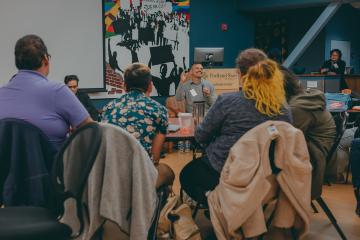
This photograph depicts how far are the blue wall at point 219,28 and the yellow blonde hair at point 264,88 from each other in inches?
215

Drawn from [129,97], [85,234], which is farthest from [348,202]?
[85,234]

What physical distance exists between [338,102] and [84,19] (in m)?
3.59

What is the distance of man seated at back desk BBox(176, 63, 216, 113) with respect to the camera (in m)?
6.20

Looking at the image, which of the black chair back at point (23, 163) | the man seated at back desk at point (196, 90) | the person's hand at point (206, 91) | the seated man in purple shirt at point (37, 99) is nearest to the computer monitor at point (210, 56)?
the man seated at back desk at point (196, 90)

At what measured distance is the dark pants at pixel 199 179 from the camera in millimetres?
2723

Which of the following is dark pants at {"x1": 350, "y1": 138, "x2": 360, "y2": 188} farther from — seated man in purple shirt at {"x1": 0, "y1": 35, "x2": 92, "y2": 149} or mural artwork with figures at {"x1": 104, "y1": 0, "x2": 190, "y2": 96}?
mural artwork with figures at {"x1": 104, "y1": 0, "x2": 190, "y2": 96}

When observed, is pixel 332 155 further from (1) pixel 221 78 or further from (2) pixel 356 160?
(1) pixel 221 78

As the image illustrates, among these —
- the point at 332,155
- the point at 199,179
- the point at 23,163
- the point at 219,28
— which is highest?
the point at 219,28

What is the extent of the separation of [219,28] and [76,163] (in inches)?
273

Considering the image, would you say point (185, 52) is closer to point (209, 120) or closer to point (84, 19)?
point (84, 19)

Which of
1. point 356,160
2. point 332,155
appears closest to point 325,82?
point 356,160

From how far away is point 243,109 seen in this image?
2.55m

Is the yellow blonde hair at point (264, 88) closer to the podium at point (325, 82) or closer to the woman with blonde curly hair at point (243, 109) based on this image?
the woman with blonde curly hair at point (243, 109)

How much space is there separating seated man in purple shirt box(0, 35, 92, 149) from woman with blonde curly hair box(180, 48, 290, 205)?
0.77 metres
